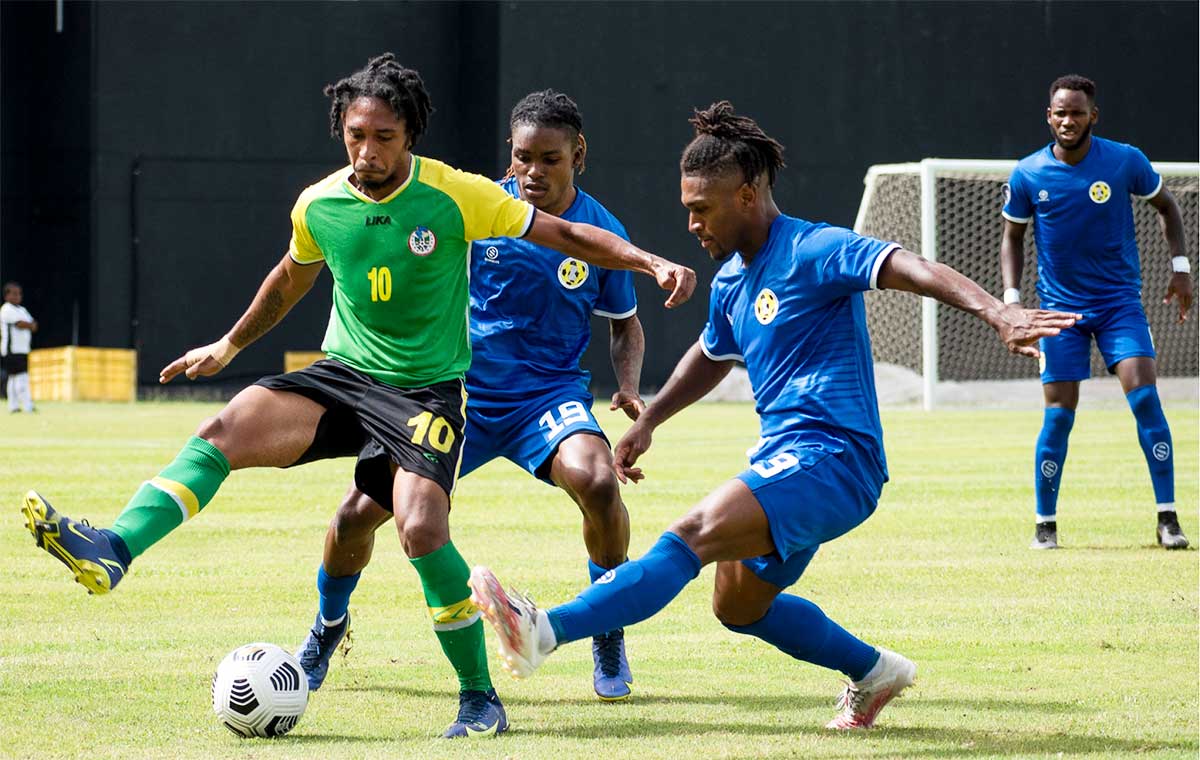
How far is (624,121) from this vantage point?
29906 millimetres

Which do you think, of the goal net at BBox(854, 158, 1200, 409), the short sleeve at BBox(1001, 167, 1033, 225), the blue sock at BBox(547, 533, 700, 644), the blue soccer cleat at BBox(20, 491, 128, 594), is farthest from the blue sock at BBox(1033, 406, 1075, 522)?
the goal net at BBox(854, 158, 1200, 409)

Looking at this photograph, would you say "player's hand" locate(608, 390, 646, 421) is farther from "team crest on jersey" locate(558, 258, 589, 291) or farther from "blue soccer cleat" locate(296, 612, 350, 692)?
"blue soccer cleat" locate(296, 612, 350, 692)

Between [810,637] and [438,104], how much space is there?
26.3 meters

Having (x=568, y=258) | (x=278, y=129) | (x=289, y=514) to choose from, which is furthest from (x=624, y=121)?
(x=568, y=258)

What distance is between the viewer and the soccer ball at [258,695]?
5.33 metres

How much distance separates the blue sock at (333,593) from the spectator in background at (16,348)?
19500 mm

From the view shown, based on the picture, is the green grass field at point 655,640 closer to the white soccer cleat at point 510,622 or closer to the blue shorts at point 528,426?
the white soccer cleat at point 510,622

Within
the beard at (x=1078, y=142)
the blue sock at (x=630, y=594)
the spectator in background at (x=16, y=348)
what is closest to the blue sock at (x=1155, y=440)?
the beard at (x=1078, y=142)

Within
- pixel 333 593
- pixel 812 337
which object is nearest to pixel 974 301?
pixel 812 337

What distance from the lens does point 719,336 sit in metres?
5.75

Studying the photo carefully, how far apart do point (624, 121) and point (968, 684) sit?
24386mm

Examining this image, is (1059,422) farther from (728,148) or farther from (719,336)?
(728,148)

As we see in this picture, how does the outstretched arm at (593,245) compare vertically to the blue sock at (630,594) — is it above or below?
above

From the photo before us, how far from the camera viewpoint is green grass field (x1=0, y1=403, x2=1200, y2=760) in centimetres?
530
